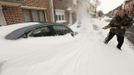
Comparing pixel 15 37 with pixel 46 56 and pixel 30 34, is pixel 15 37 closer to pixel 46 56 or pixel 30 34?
pixel 30 34

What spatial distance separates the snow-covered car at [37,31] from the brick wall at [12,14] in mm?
4534

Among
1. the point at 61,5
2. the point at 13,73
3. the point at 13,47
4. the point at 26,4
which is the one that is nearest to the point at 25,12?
the point at 26,4

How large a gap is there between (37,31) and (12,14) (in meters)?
5.29

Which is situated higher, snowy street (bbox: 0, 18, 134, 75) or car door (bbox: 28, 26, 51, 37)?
car door (bbox: 28, 26, 51, 37)

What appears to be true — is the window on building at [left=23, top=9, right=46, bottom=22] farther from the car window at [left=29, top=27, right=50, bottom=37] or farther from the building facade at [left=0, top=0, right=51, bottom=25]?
the car window at [left=29, top=27, right=50, bottom=37]

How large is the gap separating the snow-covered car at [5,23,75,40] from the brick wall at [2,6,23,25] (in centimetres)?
453

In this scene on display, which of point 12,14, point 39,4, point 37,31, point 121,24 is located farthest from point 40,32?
point 39,4

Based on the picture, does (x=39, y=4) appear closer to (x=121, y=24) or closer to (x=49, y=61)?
(x=121, y=24)

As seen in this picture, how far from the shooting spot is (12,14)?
26.9ft

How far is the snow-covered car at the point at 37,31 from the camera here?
10.6ft

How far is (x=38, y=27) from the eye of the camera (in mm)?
3711

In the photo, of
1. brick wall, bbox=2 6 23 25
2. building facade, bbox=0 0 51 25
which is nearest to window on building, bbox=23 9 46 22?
building facade, bbox=0 0 51 25

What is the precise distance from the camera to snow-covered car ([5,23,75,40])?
127 inches

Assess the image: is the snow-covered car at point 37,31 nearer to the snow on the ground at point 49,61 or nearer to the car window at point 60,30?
the car window at point 60,30
